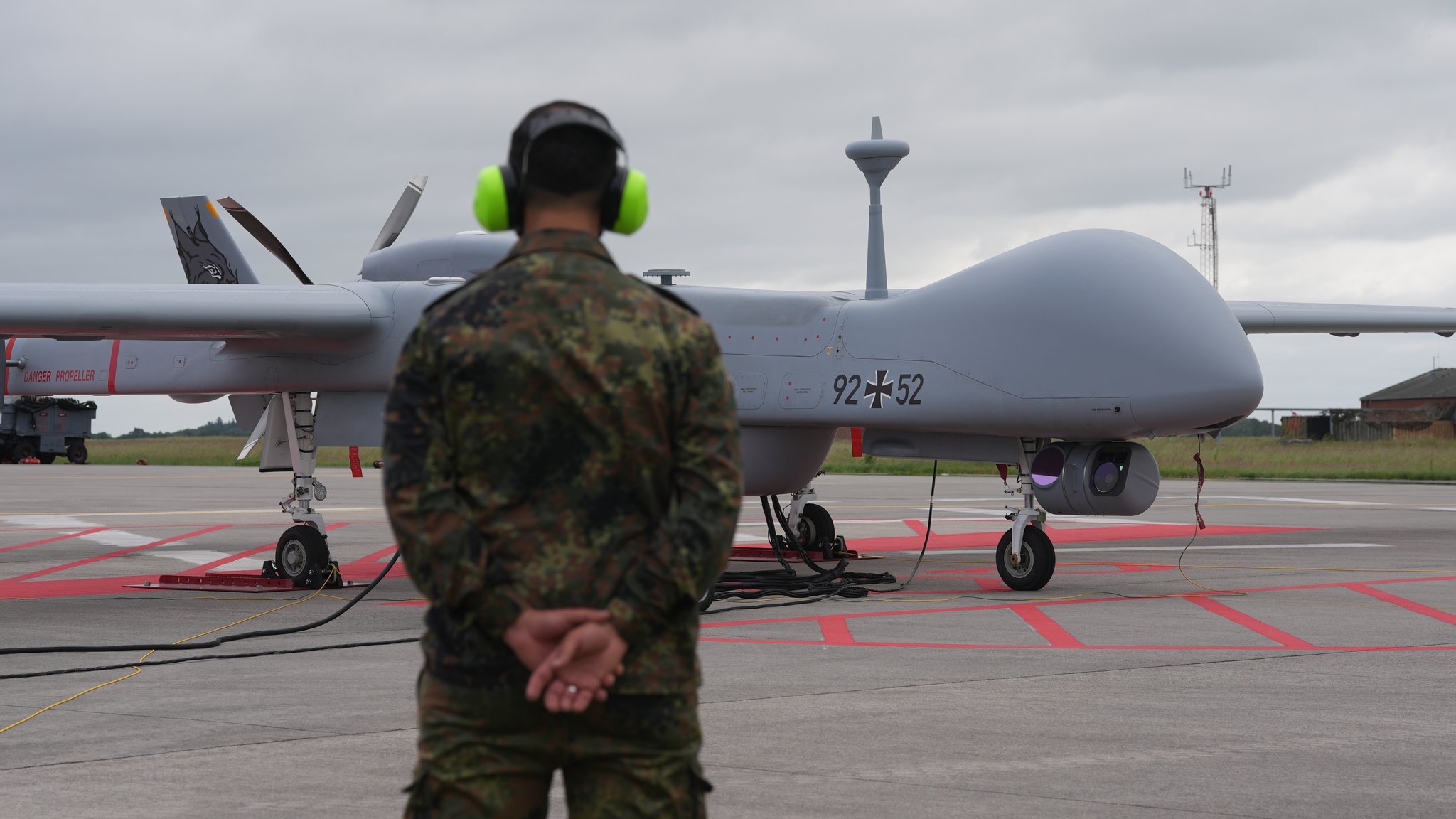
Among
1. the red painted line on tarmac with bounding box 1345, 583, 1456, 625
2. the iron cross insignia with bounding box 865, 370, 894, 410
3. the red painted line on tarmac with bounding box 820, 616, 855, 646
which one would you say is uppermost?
the iron cross insignia with bounding box 865, 370, 894, 410

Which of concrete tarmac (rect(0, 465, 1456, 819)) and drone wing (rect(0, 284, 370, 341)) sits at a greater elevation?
drone wing (rect(0, 284, 370, 341))

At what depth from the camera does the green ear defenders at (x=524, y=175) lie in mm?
3014

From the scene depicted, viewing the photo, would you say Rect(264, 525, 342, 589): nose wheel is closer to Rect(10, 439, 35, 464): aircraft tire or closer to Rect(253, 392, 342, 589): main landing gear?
Rect(253, 392, 342, 589): main landing gear

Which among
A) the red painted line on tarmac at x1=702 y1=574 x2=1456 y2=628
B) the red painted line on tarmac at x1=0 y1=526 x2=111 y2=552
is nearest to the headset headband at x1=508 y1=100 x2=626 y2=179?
the red painted line on tarmac at x1=702 y1=574 x2=1456 y2=628

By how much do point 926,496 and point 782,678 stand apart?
925 inches

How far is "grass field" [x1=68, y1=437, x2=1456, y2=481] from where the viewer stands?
4191 cm

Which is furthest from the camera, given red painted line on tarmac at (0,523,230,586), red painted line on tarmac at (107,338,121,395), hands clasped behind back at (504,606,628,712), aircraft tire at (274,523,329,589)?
red painted line on tarmac at (107,338,121,395)

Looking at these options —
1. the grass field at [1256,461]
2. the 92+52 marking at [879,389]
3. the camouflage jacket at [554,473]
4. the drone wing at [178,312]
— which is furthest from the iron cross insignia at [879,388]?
the grass field at [1256,461]

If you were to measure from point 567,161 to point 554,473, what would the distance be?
683mm

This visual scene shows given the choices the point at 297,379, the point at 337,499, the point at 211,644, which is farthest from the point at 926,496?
the point at 211,644

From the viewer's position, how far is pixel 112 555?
1788cm

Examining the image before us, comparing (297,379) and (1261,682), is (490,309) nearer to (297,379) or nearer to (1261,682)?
(1261,682)

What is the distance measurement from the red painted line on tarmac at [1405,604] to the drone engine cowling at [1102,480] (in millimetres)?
2289

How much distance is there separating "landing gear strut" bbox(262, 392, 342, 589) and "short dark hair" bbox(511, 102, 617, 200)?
36.8 feet
